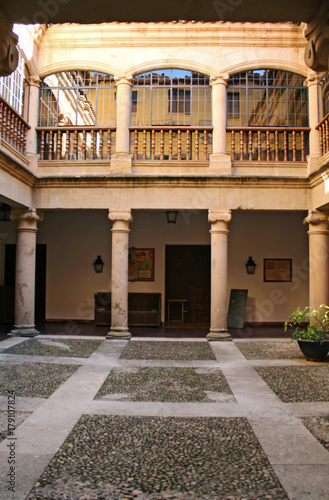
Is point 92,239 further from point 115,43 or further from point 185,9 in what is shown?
point 185,9

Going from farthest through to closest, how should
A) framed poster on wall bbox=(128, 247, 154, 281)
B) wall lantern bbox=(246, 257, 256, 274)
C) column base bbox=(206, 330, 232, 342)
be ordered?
framed poster on wall bbox=(128, 247, 154, 281) < wall lantern bbox=(246, 257, 256, 274) < column base bbox=(206, 330, 232, 342)

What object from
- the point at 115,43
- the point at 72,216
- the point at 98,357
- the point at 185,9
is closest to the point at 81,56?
the point at 115,43

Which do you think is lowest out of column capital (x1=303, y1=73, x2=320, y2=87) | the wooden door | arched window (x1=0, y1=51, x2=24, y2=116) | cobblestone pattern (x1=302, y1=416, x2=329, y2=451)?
cobblestone pattern (x1=302, y1=416, x2=329, y2=451)

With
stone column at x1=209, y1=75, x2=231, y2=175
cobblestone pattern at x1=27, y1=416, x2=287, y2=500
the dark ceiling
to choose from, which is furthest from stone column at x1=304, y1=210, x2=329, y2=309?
the dark ceiling

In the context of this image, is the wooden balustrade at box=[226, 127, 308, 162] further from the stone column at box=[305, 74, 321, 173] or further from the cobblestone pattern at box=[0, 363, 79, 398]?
the cobblestone pattern at box=[0, 363, 79, 398]

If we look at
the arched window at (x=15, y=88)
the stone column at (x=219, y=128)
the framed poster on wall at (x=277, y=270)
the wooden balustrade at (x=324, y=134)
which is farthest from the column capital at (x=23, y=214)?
the wooden balustrade at (x=324, y=134)

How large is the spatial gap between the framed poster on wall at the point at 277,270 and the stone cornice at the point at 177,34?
18.8ft

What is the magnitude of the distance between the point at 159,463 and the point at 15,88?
349 inches

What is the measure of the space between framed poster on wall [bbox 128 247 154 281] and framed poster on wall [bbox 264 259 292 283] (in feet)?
11.1

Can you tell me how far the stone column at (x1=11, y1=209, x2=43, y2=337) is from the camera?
31.8 ft

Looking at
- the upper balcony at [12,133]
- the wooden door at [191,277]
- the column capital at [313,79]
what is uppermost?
the column capital at [313,79]

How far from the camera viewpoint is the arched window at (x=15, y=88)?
8.98m

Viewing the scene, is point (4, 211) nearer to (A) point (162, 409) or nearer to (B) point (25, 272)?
(B) point (25, 272)

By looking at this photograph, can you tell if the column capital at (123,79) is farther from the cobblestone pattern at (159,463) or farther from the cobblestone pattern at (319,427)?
the cobblestone pattern at (319,427)
